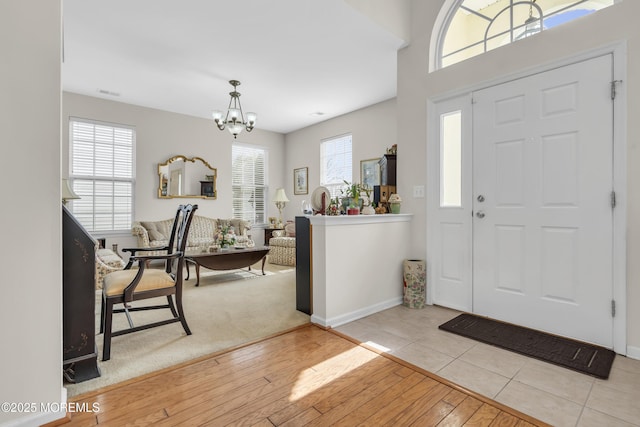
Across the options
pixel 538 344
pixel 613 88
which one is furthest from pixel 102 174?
pixel 613 88

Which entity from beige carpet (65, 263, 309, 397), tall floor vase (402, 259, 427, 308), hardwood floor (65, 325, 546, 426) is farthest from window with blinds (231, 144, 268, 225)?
hardwood floor (65, 325, 546, 426)

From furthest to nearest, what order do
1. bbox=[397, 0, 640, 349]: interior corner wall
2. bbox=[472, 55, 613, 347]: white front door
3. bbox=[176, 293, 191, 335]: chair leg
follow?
bbox=[176, 293, 191, 335]: chair leg → bbox=[472, 55, 613, 347]: white front door → bbox=[397, 0, 640, 349]: interior corner wall

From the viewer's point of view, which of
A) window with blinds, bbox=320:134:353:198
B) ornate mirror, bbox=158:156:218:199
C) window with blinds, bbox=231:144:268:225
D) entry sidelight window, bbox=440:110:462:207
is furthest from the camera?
window with blinds, bbox=231:144:268:225

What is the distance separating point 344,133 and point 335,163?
0.64 metres

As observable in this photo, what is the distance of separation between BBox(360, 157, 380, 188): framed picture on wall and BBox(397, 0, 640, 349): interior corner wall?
2.16 metres

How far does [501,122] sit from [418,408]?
2364mm

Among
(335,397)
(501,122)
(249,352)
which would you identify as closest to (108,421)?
(249,352)

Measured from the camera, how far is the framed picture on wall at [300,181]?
702 cm

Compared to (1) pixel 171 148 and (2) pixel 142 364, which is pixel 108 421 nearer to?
(2) pixel 142 364

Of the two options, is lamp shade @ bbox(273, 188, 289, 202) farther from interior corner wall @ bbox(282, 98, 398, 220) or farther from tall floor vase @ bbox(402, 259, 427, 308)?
tall floor vase @ bbox(402, 259, 427, 308)

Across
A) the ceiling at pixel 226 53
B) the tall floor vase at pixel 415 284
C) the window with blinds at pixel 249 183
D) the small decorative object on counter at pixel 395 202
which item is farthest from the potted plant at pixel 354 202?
the window with blinds at pixel 249 183

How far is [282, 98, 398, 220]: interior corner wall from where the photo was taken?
5477 mm

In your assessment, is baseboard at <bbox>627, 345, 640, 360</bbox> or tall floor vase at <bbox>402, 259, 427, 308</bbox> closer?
baseboard at <bbox>627, 345, 640, 360</bbox>

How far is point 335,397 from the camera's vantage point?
164 cm
